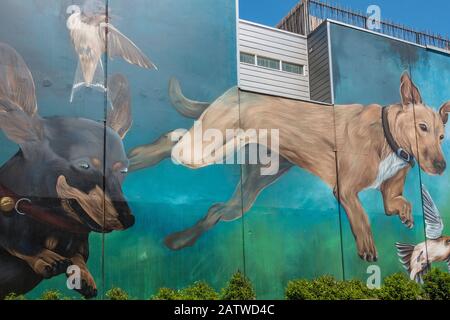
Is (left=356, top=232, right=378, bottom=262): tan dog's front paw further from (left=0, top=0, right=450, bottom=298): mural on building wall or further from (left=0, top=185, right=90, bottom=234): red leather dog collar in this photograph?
(left=0, top=185, right=90, bottom=234): red leather dog collar

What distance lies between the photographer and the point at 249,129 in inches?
669

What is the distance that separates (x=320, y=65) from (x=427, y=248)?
7.65 meters

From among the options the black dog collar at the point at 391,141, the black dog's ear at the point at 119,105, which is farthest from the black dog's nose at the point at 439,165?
the black dog's ear at the point at 119,105

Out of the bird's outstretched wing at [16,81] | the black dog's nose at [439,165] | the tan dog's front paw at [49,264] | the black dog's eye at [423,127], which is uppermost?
the black dog's eye at [423,127]

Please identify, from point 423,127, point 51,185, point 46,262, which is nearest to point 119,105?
point 51,185

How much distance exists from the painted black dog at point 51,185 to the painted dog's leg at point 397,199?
30.4 feet

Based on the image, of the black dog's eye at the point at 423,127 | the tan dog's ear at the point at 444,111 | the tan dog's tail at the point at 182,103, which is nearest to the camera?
the tan dog's tail at the point at 182,103

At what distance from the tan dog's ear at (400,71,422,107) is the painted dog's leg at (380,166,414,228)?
2.76 meters

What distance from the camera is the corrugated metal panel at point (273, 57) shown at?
18.2m

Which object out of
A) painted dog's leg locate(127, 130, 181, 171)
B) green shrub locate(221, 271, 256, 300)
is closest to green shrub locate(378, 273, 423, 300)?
green shrub locate(221, 271, 256, 300)

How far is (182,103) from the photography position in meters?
16.1

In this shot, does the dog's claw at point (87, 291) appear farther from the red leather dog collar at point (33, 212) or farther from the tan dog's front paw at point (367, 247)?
the tan dog's front paw at point (367, 247)
